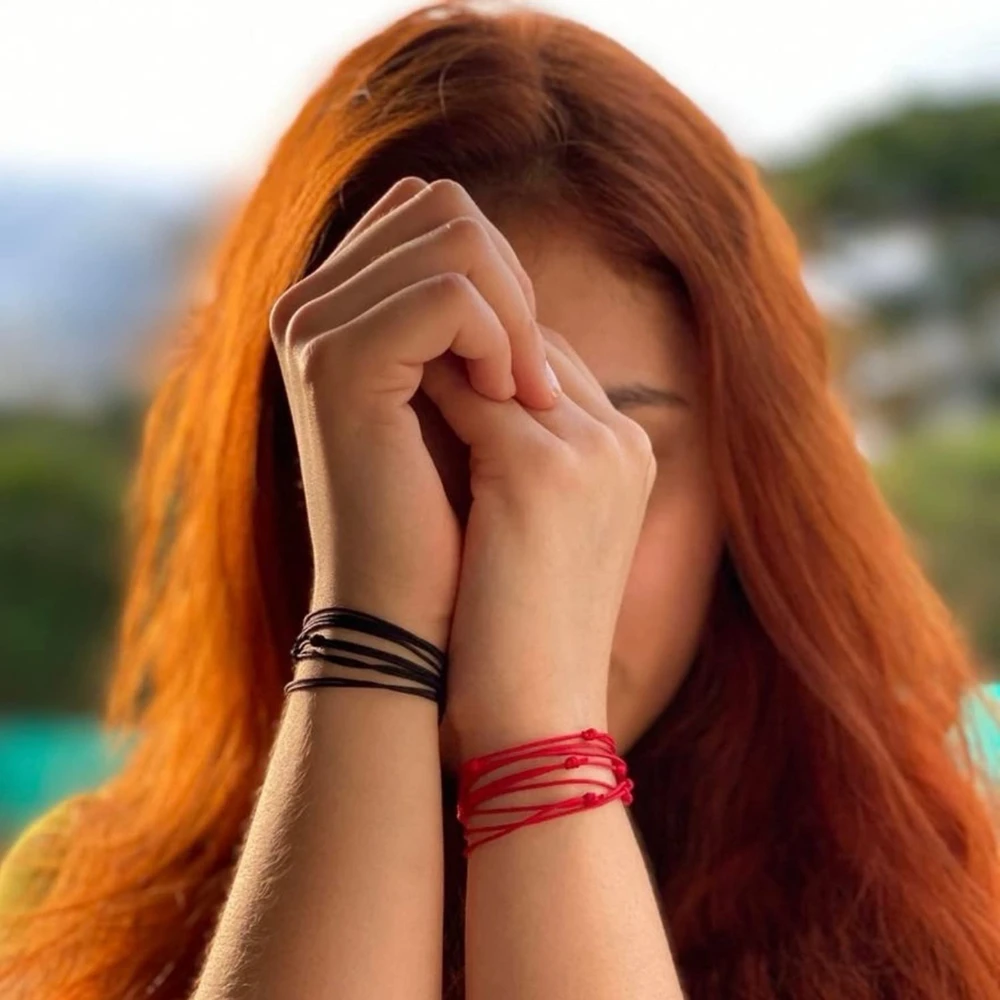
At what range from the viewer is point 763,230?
2.89 feet

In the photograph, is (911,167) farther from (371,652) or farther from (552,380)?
(371,652)

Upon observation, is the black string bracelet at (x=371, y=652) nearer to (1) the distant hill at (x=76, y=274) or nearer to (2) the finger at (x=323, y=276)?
(2) the finger at (x=323, y=276)

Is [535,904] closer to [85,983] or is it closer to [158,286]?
[85,983]

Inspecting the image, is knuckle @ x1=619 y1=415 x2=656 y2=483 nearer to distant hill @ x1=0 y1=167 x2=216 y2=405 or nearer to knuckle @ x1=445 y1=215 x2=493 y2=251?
knuckle @ x1=445 y1=215 x2=493 y2=251

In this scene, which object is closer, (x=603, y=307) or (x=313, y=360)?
(x=313, y=360)

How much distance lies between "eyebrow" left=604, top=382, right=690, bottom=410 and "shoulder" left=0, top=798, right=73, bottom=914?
1.98ft

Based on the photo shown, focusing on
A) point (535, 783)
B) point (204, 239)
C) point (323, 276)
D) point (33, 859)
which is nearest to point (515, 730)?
point (535, 783)

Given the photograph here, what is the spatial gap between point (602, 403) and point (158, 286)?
1066mm

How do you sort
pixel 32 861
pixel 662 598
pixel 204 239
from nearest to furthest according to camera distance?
pixel 662 598 < pixel 32 861 < pixel 204 239

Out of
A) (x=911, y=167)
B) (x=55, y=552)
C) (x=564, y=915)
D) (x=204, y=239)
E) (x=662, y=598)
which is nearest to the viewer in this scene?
(x=564, y=915)

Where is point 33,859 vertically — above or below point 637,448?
below

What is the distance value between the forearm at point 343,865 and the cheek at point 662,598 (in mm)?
194

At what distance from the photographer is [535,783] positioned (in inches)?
25.2

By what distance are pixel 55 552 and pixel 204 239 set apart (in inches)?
21.8
